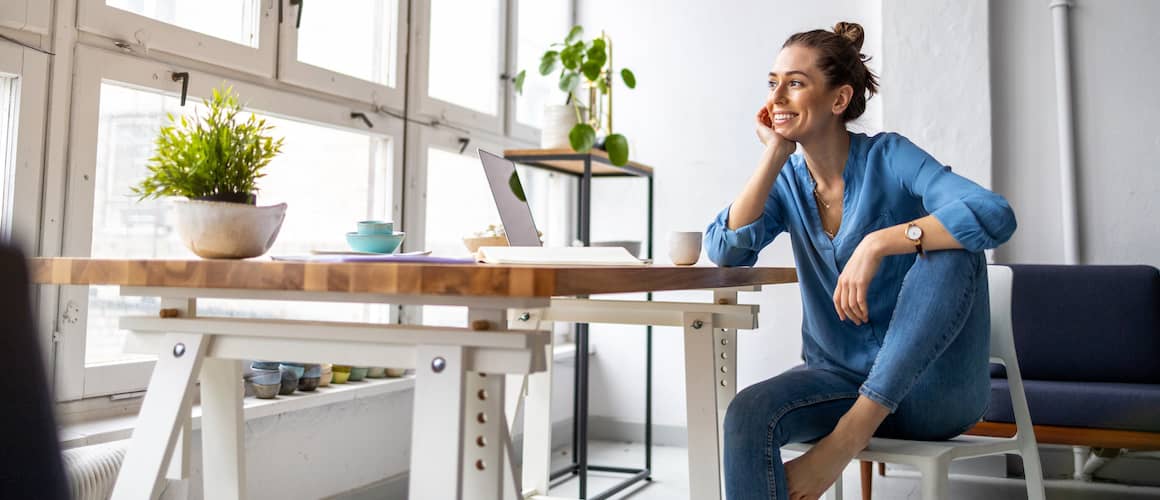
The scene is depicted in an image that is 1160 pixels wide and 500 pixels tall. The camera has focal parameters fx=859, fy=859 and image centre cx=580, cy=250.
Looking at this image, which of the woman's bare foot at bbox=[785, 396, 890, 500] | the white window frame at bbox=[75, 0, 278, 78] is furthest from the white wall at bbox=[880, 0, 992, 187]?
the white window frame at bbox=[75, 0, 278, 78]

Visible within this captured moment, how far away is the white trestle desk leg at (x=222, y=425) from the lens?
1.28 meters

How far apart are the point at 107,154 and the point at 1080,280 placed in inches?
115

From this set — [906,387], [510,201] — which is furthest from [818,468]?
[510,201]

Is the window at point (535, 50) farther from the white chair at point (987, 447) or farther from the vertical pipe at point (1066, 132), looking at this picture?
the white chair at point (987, 447)

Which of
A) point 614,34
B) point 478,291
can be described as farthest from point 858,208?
point 614,34

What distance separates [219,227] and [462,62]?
7.50 feet

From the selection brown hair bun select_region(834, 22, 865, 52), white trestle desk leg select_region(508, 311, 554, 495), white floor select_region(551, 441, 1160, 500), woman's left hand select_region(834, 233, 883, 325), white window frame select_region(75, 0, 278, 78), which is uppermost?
white window frame select_region(75, 0, 278, 78)

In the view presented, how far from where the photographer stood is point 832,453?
1.33 m

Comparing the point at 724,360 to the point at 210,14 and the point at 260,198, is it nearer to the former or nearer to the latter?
the point at 260,198

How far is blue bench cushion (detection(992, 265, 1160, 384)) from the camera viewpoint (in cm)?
280

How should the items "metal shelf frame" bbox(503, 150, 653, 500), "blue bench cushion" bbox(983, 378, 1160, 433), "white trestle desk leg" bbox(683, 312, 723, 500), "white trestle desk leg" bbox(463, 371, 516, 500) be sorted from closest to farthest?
"white trestle desk leg" bbox(463, 371, 516, 500) → "white trestle desk leg" bbox(683, 312, 723, 500) → "blue bench cushion" bbox(983, 378, 1160, 433) → "metal shelf frame" bbox(503, 150, 653, 500)

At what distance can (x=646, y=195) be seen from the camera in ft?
12.4

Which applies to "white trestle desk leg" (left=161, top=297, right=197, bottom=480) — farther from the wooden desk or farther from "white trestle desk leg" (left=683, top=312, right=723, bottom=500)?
"white trestle desk leg" (left=683, top=312, right=723, bottom=500)

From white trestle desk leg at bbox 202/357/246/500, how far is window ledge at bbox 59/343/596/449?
0.63 feet
